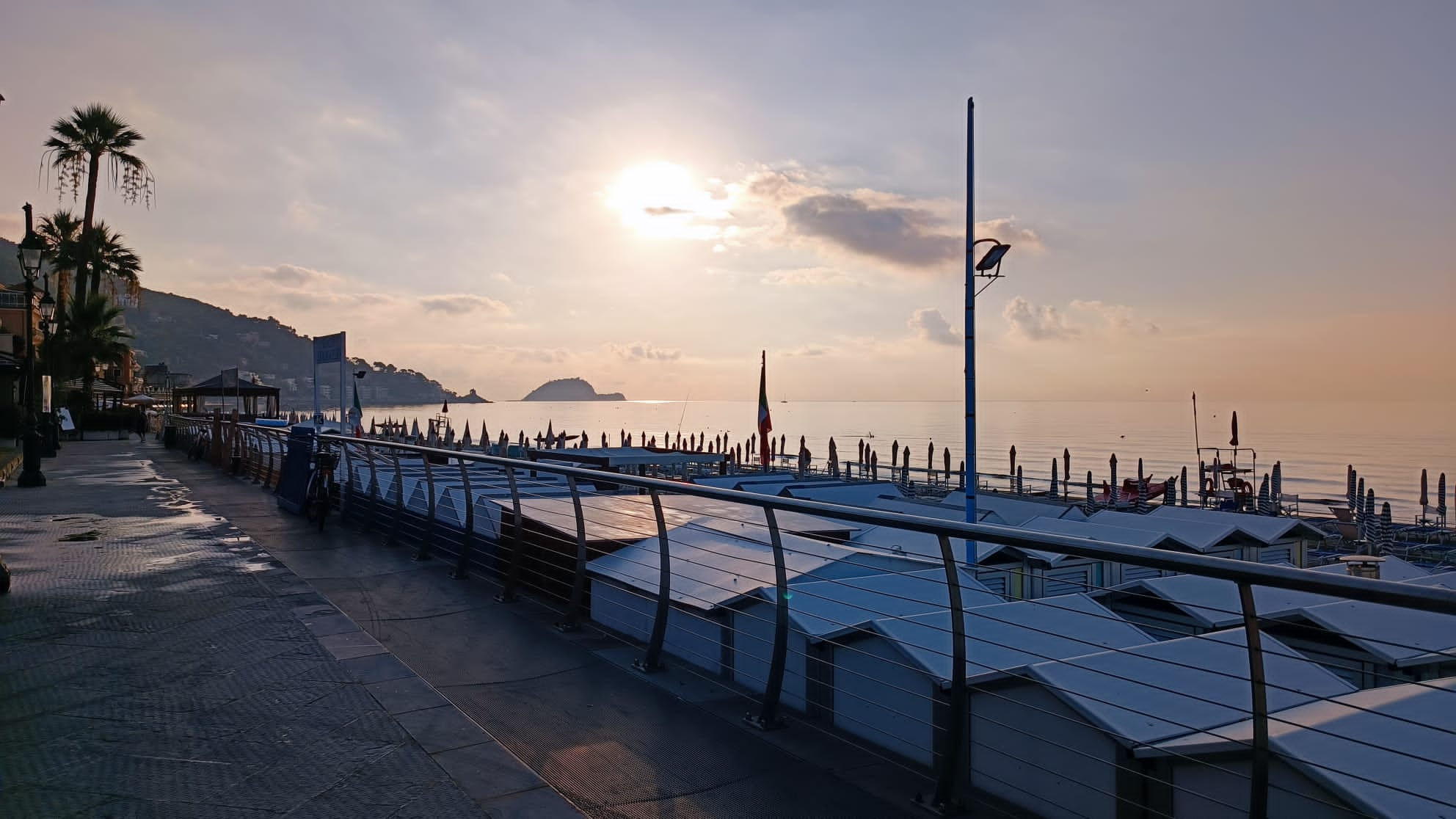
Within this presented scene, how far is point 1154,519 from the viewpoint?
13.5 m

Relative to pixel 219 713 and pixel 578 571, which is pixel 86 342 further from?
pixel 219 713

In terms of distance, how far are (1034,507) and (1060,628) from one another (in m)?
15.5

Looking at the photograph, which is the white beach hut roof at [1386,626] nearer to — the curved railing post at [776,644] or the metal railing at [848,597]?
the metal railing at [848,597]

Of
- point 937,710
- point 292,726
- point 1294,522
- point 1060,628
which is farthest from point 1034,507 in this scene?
point 292,726

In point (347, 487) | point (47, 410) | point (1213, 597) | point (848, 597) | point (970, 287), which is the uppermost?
point (970, 287)

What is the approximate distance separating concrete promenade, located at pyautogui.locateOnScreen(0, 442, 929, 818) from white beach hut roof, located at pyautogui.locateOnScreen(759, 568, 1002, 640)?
55 cm

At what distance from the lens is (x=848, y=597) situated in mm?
5539

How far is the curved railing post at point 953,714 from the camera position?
10.3ft

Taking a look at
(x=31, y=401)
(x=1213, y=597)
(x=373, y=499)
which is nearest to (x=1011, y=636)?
(x=1213, y=597)

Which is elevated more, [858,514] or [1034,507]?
[858,514]

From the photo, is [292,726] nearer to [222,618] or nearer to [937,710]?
[222,618]

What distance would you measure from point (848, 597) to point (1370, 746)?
3.25 meters

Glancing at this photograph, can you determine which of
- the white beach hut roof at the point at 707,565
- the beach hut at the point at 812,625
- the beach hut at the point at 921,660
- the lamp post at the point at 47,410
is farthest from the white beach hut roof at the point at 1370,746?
the lamp post at the point at 47,410

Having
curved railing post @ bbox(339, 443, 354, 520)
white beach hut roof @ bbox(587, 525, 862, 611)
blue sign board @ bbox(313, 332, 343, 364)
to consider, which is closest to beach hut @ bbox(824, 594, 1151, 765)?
white beach hut roof @ bbox(587, 525, 862, 611)
